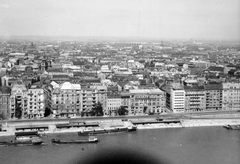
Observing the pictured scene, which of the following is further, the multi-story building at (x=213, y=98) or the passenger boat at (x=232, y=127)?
the multi-story building at (x=213, y=98)

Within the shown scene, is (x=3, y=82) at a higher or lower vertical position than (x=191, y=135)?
higher

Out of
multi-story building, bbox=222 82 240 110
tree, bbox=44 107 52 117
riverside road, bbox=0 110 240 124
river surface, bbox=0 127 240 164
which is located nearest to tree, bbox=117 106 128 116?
riverside road, bbox=0 110 240 124

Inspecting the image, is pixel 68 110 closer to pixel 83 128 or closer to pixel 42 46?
pixel 83 128

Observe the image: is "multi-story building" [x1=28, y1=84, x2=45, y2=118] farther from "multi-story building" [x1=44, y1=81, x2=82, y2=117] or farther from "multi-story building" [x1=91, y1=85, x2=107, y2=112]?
"multi-story building" [x1=91, y1=85, x2=107, y2=112]

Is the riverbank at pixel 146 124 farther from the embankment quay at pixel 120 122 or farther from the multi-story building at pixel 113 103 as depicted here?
the multi-story building at pixel 113 103

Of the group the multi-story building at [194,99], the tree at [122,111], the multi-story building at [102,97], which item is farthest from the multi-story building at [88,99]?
the multi-story building at [194,99]

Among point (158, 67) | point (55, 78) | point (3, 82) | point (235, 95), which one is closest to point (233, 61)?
point (158, 67)

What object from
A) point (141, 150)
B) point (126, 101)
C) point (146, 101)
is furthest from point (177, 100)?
point (141, 150)
